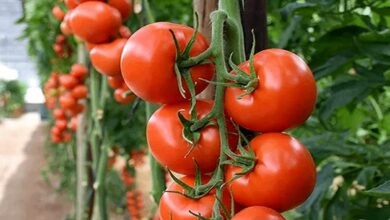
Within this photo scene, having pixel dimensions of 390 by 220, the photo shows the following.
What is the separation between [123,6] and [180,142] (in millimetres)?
583

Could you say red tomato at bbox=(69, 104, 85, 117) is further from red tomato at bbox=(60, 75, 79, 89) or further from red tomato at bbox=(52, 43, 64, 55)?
red tomato at bbox=(52, 43, 64, 55)

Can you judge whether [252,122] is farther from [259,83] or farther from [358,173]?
[358,173]

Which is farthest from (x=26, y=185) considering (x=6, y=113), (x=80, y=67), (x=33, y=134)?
(x=6, y=113)

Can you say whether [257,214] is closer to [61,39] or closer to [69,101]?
[69,101]

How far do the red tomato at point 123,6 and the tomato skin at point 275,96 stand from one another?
578 mm

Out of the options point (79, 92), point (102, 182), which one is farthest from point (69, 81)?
point (102, 182)

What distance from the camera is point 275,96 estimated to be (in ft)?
1.40

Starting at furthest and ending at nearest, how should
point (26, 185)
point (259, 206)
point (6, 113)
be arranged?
point (6, 113)
point (26, 185)
point (259, 206)

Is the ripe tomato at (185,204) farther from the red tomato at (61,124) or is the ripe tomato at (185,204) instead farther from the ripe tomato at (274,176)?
the red tomato at (61,124)

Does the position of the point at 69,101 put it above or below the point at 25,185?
above

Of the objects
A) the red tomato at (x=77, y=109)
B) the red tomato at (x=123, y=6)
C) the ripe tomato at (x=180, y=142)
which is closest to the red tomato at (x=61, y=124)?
the red tomato at (x=77, y=109)

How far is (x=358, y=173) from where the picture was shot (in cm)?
93

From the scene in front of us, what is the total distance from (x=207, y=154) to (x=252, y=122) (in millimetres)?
43

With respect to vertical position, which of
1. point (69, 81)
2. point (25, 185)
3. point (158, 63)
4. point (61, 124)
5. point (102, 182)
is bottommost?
point (25, 185)
